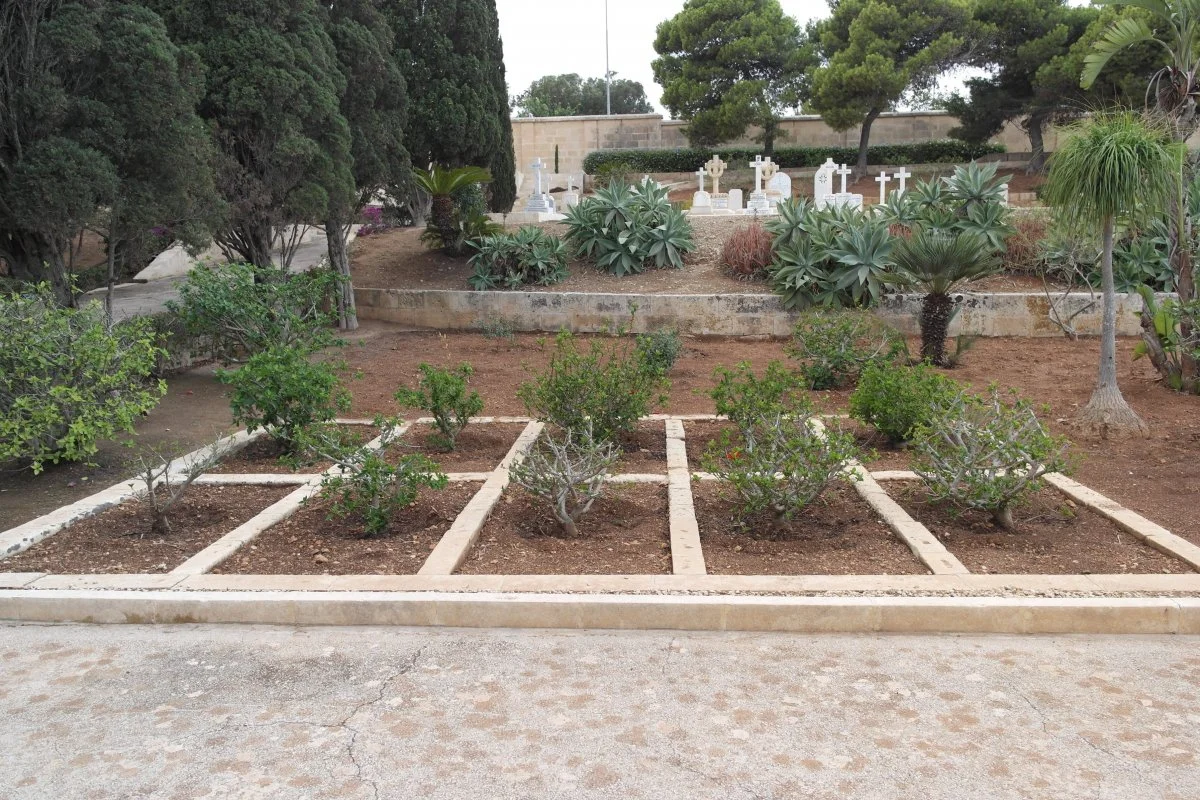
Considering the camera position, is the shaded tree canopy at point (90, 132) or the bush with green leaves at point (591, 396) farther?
the shaded tree canopy at point (90, 132)

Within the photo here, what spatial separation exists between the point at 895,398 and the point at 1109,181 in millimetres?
2283

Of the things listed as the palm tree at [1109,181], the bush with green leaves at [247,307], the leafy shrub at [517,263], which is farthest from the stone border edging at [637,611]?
the leafy shrub at [517,263]

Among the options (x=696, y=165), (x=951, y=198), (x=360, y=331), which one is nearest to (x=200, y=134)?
(x=360, y=331)

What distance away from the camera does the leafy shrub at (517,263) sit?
1444cm

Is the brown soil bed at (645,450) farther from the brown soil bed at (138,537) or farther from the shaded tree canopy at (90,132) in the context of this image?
the shaded tree canopy at (90,132)

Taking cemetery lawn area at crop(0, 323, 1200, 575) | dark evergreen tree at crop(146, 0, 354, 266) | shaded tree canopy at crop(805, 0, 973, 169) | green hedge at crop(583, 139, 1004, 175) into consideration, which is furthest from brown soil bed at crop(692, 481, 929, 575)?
green hedge at crop(583, 139, 1004, 175)

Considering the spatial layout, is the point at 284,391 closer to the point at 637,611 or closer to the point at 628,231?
the point at 637,611

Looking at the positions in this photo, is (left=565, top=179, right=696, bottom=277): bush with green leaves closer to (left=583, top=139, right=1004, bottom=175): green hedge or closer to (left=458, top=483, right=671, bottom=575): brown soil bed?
(left=458, top=483, right=671, bottom=575): brown soil bed

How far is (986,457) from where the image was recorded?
16.8 ft

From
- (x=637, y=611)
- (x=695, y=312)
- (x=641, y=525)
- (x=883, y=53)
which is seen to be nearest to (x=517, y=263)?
(x=695, y=312)

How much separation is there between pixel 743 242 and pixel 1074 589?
10.5m

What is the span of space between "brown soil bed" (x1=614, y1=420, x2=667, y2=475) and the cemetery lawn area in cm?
2

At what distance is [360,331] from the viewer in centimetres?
1380

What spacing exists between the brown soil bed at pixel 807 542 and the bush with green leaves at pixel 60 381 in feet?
12.3
